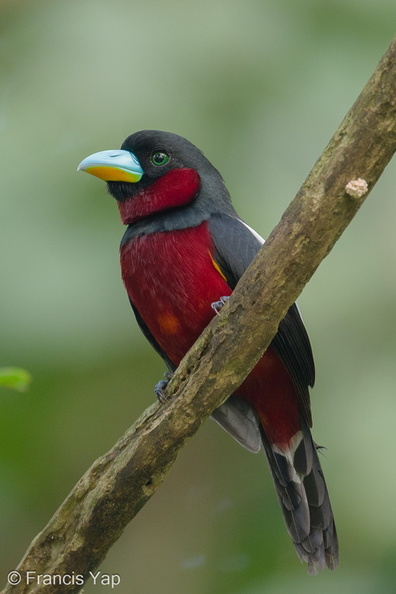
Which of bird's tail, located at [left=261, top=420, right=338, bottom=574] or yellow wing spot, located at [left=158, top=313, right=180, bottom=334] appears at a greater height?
yellow wing spot, located at [left=158, top=313, right=180, bottom=334]

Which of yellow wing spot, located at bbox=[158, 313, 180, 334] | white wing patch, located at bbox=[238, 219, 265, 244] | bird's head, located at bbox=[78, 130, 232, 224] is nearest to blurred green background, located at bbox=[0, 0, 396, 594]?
white wing patch, located at bbox=[238, 219, 265, 244]

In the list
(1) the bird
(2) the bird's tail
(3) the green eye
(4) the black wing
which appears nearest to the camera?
(4) the black wing

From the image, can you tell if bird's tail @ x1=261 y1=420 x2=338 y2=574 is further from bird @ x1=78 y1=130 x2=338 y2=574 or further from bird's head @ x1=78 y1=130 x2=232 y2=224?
bird's head @ x1=78 y1=130 x2=232 y2=224

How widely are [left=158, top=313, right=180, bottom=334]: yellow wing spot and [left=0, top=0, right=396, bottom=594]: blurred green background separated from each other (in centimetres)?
40

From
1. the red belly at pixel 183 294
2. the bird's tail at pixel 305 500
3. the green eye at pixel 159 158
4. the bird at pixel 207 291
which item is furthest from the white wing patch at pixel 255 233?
the bird's tail at pixel 305 500

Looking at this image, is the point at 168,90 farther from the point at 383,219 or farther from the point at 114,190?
the point at 383,219

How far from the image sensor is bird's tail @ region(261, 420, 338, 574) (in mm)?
3574

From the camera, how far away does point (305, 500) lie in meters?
3.63

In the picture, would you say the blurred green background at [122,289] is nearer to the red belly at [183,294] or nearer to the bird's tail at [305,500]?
the bird's tail at [305,500]

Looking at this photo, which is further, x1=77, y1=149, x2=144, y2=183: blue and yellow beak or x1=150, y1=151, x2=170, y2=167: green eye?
x1=150, y1=151, x2=170, y2=167: green eye

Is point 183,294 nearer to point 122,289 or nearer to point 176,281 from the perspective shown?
point 176,281

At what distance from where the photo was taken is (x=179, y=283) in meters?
3.45

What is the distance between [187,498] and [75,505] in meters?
1.67

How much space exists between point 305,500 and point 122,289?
1167mm
